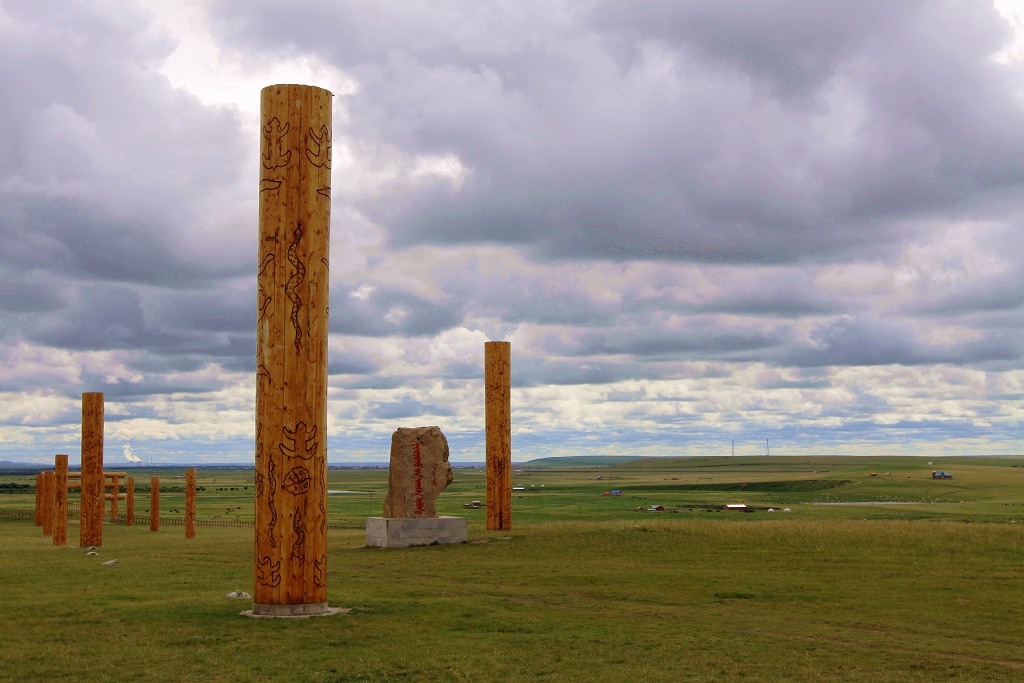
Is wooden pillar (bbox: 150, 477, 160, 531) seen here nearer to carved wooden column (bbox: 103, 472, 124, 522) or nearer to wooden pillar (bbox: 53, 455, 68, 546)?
carved wooden column (bbox: 103, 472, 124, 522)

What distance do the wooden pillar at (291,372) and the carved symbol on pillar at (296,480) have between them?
0.02 meters

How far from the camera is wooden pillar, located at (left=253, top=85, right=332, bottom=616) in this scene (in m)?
16.5

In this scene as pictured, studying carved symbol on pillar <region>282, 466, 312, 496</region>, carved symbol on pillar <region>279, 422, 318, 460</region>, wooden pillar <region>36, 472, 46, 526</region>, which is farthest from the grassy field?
wooden pillar <region>36, 472, 46, 526</region>

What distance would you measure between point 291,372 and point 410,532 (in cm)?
1459

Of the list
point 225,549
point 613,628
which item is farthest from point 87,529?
point 613,628

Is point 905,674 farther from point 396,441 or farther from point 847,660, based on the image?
point 396,441

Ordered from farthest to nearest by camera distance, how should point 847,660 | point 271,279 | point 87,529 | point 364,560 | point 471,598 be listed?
1. point 87,529
2. point 364,560
3. point 471,598
4. point 271,279
5. point 847,660

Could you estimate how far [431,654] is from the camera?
547 inches

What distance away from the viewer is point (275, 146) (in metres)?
16.9

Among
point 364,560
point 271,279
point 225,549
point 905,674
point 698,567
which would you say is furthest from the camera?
point 225,549

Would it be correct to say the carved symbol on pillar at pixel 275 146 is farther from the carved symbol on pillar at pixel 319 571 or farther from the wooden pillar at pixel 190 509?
the wooden pillar at pixel 190 509

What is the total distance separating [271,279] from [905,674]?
10513mm

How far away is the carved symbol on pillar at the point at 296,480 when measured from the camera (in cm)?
1647

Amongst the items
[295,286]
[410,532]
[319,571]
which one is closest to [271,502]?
[319,571]
